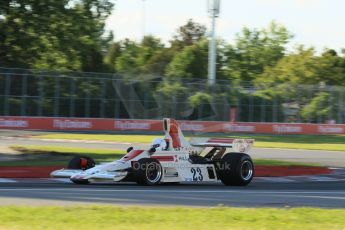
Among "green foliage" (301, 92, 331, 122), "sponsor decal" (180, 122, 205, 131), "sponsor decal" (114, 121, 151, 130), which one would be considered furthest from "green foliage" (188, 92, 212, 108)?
"green foliage" (301, 92, 331, 122)

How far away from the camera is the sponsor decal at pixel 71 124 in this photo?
4566 cm

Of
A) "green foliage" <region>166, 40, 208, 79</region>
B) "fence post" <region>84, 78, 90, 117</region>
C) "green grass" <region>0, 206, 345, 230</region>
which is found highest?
"green foliage" <region>166, 40, 208, 79</region>

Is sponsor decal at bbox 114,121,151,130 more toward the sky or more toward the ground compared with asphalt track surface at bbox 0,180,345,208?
more toward the sky

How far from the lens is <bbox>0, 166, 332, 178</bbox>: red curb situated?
18281 millimetres

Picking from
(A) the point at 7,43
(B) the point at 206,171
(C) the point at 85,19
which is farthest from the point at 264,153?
(B) the point at 206,171

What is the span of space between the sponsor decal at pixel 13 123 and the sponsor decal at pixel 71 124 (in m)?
2.34

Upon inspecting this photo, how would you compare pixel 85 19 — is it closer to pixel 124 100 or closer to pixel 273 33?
pixel 124 100

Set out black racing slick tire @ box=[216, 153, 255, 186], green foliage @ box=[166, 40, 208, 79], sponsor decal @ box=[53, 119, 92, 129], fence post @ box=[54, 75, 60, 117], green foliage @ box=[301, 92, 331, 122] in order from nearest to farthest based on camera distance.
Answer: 1. black racing slick tire @ box=[216, 153, 255, 186]
2. fence post @ box=[54, 75, 60, 117]
3. sponsor decal @ box=[53, 119, 92, 129]
4. green foliage @ box=[301, 92, 331, 122]
5. green foliage @ box=[166, 40, 208, 79]

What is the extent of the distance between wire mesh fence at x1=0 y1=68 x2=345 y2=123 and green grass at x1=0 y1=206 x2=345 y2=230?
33.0 metres

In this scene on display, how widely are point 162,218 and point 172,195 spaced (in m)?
4.02

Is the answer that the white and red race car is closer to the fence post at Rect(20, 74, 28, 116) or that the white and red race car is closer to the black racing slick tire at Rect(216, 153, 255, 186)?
the black racing slick tire at Rect(216, 153, 255, 186)

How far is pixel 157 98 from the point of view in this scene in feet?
162

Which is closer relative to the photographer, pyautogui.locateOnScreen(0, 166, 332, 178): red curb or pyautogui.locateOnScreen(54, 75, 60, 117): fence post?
pyautogui.locateOnScreen(0, 166, 332, 178): red curb

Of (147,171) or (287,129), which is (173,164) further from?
(287,129)
